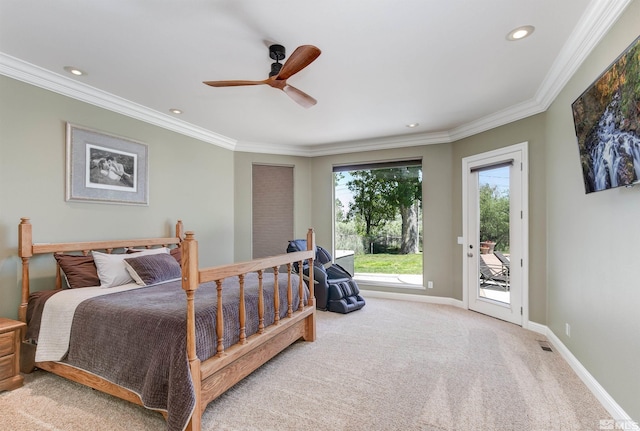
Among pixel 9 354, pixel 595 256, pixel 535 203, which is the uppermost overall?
pixel 535 203

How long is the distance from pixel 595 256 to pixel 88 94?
15.6 feet

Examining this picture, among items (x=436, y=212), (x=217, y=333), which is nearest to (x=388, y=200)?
(x=436, y=212)

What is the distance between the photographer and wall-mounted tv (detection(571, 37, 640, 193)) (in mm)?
1577

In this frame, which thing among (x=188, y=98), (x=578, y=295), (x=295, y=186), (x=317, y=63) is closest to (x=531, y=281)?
(x=578, y=295)

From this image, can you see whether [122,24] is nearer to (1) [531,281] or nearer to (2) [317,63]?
(2) [317,63]

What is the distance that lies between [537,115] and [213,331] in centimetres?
399

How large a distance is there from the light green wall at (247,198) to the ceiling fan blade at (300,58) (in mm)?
3186

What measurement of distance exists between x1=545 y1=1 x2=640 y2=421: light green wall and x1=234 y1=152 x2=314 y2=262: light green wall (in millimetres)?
3633

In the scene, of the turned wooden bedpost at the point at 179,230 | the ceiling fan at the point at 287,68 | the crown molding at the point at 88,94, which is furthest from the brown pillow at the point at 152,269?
the ceiling fan at the point at 287,68

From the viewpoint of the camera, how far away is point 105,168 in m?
3.28

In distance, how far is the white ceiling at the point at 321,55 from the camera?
6.39ft

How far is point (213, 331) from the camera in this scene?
2025 millimetres

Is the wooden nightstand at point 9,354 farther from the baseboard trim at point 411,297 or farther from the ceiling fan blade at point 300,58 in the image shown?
the baseboard trim at point 411,297

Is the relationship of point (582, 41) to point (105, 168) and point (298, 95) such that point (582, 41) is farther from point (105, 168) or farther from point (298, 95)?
point (105, 168)
